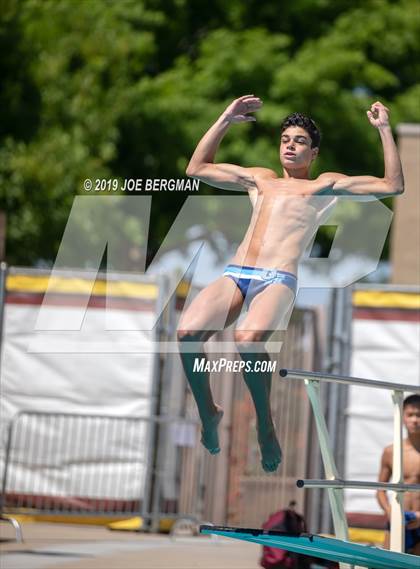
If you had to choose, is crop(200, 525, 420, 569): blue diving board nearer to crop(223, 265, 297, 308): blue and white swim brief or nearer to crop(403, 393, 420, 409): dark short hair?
crop(223, 265, 297, 308): blue and white swim brief

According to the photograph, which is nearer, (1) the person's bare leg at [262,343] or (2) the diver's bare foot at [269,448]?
(1) the person's bare leg at [262,343]

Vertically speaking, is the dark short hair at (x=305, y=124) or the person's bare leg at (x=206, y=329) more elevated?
the dark short hair at (x=305, y=124)

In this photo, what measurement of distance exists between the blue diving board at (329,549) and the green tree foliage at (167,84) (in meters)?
13.2

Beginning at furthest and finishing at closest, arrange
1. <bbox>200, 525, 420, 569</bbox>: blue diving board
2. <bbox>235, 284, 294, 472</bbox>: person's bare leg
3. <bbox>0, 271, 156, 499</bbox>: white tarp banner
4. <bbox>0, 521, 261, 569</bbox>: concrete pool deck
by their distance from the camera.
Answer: <bbox>0, 271, 156, 499</bbox>: white tarp banner < <bbox>0, 521, 261, 569</bbox>: concrete pool deck < <bbox>235, 284, 294, 472</bbox>: person's bare leg < <bbox>200, 525, 420, 569</bbox>: blue diving board

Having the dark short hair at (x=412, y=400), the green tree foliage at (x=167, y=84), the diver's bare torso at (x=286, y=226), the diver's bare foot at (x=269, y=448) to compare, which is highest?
the green tree foliage at (x=167, y=84)

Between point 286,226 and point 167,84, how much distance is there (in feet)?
62.9

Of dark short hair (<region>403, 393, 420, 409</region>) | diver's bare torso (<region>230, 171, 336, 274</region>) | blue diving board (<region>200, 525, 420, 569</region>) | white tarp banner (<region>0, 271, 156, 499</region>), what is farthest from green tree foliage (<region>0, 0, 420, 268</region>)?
blue diving board (<region>200, 525, 420, 569</region>)

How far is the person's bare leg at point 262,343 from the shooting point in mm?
7023

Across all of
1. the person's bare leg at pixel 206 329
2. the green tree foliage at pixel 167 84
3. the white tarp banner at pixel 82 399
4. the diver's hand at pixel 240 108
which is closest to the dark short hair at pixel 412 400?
the person's bare leg at pixel 206 329

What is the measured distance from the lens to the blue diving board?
663 cm

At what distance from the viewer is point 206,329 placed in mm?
7059

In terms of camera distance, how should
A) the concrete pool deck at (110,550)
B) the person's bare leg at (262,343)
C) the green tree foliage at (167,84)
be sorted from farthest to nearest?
the green tree foliage at (167,84), the concrete pool deck at (110,550), the person's bare leg at (262,343)

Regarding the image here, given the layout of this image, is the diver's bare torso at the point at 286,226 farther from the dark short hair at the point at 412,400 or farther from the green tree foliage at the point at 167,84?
the green tree foliage at the point at 167,84

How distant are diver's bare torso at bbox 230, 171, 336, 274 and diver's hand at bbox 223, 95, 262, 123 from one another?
16.3 inches
